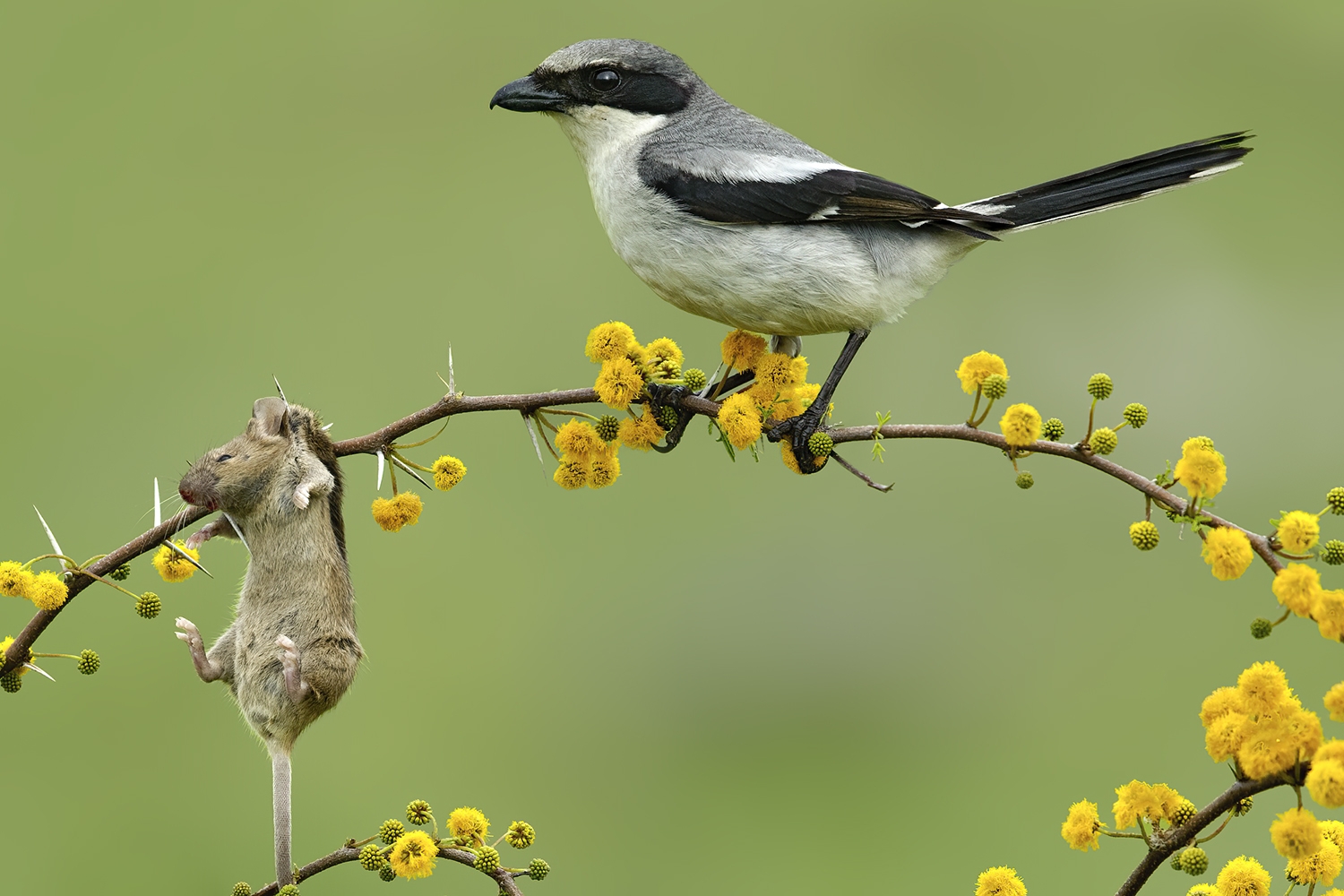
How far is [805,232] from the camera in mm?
2092

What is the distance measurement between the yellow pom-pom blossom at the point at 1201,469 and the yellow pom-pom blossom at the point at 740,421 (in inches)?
22.4

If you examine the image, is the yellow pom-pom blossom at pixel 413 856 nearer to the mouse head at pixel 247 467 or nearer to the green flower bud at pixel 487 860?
the green flower bud at pixel 487 860

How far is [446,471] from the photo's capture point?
156 cm

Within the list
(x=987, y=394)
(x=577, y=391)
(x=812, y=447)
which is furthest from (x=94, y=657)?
(x=987, y=394)

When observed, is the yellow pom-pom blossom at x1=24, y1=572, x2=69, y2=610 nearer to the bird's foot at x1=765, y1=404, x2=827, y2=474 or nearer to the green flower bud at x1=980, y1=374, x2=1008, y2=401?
the bird's foot at x1=765, y1=404, x2=827, y2=474

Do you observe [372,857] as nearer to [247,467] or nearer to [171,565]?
[171,565]

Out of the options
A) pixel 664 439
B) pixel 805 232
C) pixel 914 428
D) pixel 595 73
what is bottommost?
pixel 664 439

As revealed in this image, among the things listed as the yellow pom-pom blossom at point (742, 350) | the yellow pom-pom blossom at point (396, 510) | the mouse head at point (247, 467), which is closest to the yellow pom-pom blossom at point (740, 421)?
the yellow pom-pom blossom at point (742, 350)

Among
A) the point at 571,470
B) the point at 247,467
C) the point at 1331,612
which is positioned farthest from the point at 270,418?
the point at 1331,612

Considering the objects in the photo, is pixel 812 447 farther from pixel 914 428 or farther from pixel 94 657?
pixel 94 657

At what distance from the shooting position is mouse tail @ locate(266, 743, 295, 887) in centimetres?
152

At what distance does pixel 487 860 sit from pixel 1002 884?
2.30 ft

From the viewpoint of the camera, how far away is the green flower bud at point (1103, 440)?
143 centimetres

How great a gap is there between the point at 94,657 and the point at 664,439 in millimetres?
876
